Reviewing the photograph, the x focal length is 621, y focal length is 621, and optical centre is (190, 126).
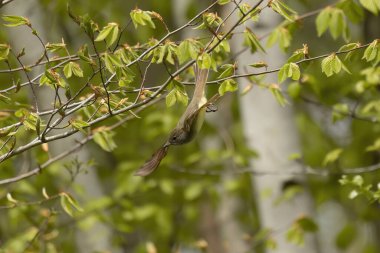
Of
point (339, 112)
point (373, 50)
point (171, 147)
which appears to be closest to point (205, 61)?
point (373, 50)

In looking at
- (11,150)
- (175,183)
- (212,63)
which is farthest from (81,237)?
(212,63)

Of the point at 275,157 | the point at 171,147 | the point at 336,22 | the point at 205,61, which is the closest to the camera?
the point at 205,61

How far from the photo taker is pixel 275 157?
171 inches

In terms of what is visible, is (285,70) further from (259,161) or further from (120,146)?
(120,146)

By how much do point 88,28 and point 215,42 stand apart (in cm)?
56

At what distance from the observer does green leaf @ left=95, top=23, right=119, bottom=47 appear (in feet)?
7.14

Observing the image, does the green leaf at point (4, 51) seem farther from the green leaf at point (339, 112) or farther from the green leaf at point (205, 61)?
the green leaf at point (339, 112)

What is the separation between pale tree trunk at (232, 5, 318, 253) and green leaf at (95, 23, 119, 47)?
6.63 feet

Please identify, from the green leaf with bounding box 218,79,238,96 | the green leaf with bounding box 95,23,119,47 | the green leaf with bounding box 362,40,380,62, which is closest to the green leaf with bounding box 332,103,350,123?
the green leaf with bounding box 362,40,380,62

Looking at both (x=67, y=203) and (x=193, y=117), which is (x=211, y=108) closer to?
(x=193, y=117)

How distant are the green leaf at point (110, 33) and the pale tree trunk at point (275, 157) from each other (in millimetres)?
2020

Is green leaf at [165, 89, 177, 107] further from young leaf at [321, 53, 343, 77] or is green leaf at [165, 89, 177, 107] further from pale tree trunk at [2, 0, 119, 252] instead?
pale tree trunk at [2, 0, 119, 252]

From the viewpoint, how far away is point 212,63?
2.25 metres

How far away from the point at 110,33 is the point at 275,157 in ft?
7.61
